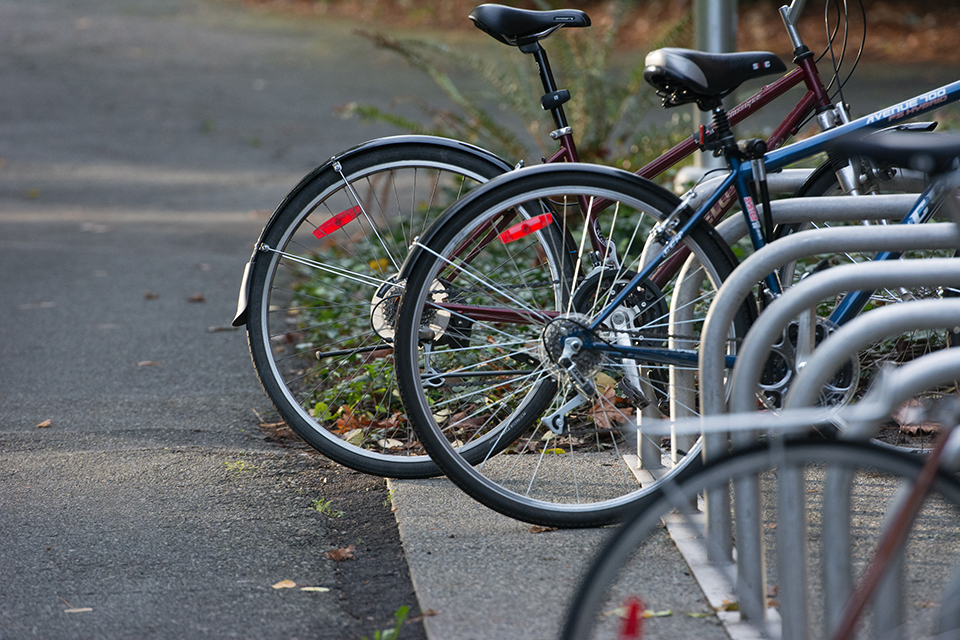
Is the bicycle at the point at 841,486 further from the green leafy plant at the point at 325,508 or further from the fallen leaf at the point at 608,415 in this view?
the fallen leaf at the point at 608,415

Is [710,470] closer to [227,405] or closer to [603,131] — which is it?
[227,405]

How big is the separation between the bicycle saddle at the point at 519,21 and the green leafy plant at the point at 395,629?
1745 millimetres

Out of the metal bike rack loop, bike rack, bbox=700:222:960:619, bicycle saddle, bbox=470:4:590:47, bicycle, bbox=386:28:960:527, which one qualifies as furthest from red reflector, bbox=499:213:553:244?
the metal bike rack loop

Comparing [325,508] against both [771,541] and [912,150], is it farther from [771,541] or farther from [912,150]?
[912,150]

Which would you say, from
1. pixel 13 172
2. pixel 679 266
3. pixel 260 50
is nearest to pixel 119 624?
pixel 679 266

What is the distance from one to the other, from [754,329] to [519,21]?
59.8 inches

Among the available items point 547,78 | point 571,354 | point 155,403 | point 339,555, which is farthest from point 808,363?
point 155,403

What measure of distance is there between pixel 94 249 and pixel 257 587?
4.92 m

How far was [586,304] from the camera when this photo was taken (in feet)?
9.87

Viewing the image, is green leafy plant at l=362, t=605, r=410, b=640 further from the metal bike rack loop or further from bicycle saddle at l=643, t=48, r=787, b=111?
bicycle saddle at l=643, t=48, r=787, b=111

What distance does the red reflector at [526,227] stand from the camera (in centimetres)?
290

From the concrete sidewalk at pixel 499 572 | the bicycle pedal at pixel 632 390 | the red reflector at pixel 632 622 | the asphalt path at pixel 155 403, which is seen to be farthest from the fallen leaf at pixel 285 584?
the red reflector at pixel 632 622

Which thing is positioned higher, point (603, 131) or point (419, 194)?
point (603, 131)

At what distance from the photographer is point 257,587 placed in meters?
2.67
